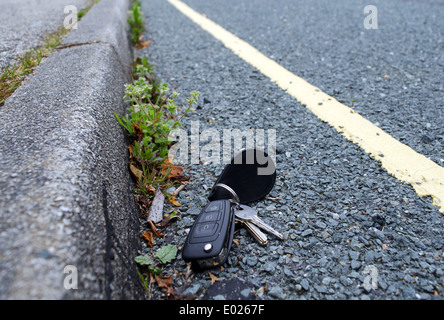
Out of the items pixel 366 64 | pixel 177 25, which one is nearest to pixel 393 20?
pixel 366 64

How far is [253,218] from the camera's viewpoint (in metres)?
1.22

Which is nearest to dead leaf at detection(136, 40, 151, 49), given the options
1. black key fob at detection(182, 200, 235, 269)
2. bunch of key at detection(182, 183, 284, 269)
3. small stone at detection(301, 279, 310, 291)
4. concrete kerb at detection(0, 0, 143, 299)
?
concrete kerb at detection(0, 0, 143, 299)

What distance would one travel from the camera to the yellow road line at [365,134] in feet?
4.45

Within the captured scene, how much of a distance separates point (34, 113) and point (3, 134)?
6.3 inches

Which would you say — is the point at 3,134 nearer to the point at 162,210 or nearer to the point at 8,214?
the point at 8,214

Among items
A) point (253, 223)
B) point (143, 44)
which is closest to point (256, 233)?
point (253, 223)

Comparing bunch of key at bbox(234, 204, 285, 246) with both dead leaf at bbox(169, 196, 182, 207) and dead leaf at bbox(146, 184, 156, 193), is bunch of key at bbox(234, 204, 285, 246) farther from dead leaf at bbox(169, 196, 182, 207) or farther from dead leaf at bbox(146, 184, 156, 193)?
dead leaf at bbox(146, 184, 156, 193)

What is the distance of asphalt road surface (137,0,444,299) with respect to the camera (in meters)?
1.04

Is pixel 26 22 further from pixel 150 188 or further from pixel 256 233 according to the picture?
pixel 256 233

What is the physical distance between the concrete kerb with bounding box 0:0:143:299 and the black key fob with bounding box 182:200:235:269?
0.19 meters

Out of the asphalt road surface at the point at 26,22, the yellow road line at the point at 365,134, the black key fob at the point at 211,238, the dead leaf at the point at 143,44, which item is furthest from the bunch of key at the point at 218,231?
the dead leaf at the point at 143,44

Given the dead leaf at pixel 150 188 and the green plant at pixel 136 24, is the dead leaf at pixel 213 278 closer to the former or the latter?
the dead leaf at pixel 150 188

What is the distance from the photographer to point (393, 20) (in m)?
3.26

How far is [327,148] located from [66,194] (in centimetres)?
117
